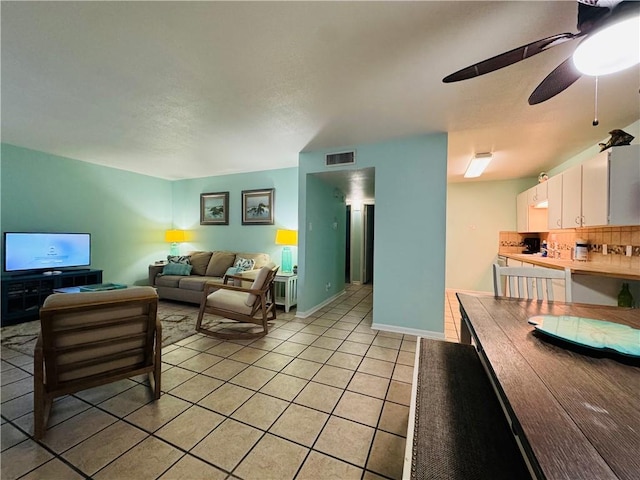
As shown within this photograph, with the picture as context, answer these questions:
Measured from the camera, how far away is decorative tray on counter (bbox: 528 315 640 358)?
93cm

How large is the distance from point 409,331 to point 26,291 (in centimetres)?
498

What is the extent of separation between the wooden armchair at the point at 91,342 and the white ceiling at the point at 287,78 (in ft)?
5.29

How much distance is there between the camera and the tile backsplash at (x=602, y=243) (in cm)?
256

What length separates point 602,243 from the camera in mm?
3006

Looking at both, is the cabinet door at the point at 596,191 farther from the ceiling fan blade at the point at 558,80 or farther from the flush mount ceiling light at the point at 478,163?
the ceiling fan blade at the point at 558,80

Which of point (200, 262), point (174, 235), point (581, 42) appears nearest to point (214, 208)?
point (174, 235)

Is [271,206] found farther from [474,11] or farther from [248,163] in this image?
[474,11]

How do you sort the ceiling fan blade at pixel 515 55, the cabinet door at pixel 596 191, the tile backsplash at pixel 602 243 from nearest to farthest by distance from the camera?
the ceiling fan blade at pixel 515 55 → the cabinet door at pixel 596 191 → the tile backsplash at pixel 602 243

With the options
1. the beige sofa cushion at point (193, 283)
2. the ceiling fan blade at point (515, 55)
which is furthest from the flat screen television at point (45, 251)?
the ceiling fan blade at point (515, 55)

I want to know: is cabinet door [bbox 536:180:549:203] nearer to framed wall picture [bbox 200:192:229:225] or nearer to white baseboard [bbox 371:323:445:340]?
white baseboard [bbox 371:323:445:340]

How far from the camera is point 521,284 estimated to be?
1851 millimetres

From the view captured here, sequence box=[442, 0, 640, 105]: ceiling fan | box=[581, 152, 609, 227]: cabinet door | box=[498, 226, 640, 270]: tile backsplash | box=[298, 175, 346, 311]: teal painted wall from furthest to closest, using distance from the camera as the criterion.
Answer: box=[298, 175, 346, 311]: teal painted wall < box=[498, 226, 640, 270]: tile backsplash < box=[581, 152, 609, 227]: cabinet door < box=[442, 0, 640, 105]: ceiling fan

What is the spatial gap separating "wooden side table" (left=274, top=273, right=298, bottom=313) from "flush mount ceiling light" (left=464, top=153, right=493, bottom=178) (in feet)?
10.4

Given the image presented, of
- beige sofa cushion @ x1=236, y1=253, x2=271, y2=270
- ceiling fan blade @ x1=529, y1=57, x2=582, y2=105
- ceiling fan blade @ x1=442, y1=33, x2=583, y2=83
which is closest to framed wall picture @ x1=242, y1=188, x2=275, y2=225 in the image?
beige sofa cushion @ x1=236, y1=253, x2=271, y2=270
